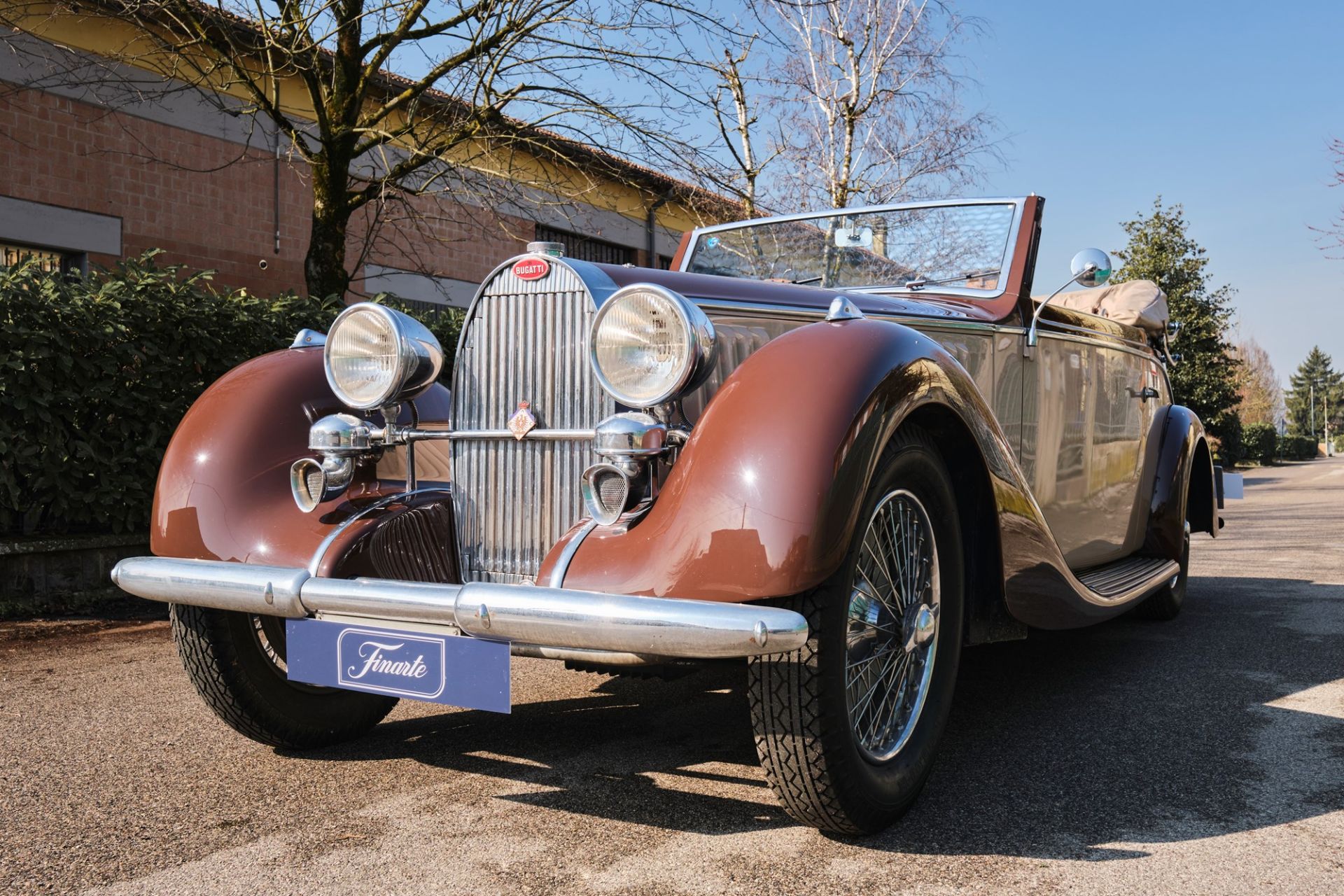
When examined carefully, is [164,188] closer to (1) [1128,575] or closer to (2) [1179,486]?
(2) [1179,486]

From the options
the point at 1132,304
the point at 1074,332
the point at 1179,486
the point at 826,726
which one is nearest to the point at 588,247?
the point at 1132,304

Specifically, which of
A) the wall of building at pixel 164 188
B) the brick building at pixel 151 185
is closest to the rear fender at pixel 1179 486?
the brick building at pixel 151 185

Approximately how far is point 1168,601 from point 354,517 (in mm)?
4060

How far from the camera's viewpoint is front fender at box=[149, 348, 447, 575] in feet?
8.91

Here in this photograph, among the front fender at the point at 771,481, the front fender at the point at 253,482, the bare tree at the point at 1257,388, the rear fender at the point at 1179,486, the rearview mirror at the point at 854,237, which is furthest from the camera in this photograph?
the bare tree at the point at 1257,388

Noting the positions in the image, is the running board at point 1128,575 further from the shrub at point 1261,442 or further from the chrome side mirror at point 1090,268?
the shrub at point 1261,442

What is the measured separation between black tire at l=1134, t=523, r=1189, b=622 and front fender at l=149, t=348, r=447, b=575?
3749 millimetres

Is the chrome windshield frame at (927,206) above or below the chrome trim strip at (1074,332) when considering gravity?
above

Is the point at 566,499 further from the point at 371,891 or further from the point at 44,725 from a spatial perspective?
the point at 44,725

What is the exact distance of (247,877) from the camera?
2.16m

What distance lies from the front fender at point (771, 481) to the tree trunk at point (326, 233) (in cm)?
651

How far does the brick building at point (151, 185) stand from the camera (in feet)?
30.3

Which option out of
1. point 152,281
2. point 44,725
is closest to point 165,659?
point 44,725

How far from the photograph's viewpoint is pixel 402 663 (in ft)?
7.76
